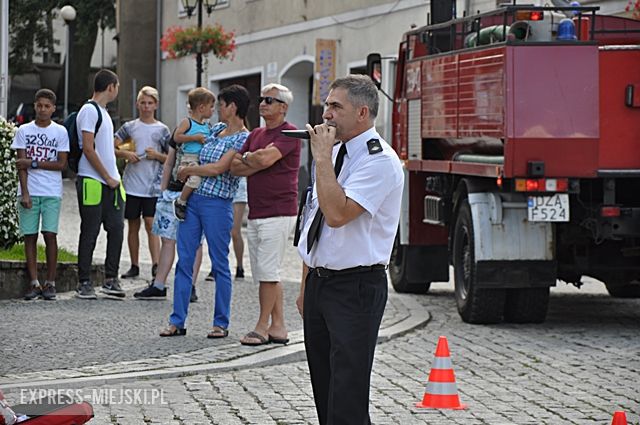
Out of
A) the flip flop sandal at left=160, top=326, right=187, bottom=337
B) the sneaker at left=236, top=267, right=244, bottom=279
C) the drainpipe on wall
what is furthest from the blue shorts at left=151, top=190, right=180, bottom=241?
the drainpipe on wall

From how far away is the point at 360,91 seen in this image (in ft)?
21.4

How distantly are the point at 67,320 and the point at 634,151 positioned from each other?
4.62m

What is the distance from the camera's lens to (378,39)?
2889 centimetres

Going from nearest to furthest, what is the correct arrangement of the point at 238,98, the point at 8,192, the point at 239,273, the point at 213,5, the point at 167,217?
the point at 238,98 < the point at 167,217 < the point at 8,192 < the point at 239,273 < the point at 213,5

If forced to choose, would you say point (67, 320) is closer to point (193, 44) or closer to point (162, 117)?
point (193, 44)

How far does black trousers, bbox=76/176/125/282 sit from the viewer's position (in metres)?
13.5

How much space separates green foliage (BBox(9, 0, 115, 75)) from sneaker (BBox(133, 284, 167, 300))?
116 ft

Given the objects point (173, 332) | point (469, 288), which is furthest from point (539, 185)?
point (173, 332)

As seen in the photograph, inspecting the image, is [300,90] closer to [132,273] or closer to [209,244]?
[132,273]

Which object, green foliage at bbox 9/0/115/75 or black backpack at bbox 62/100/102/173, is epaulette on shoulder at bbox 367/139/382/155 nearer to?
black backpack at bbox 62/100/102/173

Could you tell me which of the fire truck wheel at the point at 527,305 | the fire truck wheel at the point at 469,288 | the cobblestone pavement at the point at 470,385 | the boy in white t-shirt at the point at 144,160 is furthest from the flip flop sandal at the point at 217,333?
the boy in white t-shirt at the point at 144,160

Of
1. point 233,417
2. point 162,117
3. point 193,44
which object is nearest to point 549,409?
point 233,417

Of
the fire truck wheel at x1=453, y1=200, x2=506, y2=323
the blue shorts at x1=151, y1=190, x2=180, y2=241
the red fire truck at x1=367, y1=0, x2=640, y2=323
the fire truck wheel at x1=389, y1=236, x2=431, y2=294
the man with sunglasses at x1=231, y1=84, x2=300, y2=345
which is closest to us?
the man with sunglasses at x1=231, y1=84, x2=300, y2=345

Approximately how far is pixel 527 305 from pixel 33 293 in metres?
4.22
